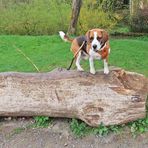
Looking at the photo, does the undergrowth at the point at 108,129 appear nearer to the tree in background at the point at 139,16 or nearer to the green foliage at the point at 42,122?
the green foliage at the point at 42,122

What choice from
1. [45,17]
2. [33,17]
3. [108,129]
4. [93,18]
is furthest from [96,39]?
[33,17]

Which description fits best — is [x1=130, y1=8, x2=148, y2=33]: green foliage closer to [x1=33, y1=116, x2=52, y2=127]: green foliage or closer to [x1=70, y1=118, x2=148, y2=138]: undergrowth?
[x1=70, y1=118, x2=148, y2=138]: undergrowth

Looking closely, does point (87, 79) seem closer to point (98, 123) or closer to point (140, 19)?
point (98, 123)

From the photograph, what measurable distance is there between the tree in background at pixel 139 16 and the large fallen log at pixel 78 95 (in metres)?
7.81

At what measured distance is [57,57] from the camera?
27.0ft

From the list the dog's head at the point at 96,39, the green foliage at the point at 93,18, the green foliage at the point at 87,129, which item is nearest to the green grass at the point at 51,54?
the green foliage at the point at 87,129

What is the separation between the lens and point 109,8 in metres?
13.5

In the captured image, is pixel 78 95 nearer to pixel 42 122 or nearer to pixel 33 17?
pixel 42 122

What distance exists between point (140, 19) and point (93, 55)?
329 inches

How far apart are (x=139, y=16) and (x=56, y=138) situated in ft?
27.9

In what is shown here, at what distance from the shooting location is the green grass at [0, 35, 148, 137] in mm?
5231

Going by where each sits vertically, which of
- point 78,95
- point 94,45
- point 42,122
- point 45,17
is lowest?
point 42,122

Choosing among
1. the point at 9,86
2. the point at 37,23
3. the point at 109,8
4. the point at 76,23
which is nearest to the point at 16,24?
the point at 37,23

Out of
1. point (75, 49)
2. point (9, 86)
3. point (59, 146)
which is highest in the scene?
point (75, 49)
